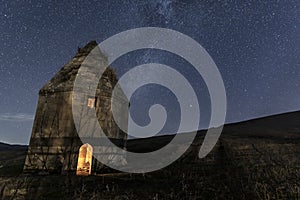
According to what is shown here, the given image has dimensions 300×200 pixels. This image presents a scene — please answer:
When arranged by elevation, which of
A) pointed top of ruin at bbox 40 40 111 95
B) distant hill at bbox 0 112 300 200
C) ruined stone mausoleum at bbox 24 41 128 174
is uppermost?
pointed top of ruin at bbox 40 40 111 95

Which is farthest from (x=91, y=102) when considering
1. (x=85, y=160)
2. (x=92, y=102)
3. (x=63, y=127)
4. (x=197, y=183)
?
(x=197, y=183)

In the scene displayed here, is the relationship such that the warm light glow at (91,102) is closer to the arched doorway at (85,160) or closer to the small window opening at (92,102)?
the small window opening at (92,102)

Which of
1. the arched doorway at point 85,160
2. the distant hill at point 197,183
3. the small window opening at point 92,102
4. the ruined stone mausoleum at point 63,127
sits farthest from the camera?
the small window opening at point 92,102

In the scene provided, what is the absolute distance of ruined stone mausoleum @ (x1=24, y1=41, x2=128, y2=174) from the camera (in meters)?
10.4

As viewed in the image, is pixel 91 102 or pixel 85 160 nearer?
pixel 91 102

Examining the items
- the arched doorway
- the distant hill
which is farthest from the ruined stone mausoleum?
the distant hill

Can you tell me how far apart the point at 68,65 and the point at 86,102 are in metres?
3.03

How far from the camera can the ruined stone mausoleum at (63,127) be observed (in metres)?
10.4

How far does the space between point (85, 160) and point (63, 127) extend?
7.83ft

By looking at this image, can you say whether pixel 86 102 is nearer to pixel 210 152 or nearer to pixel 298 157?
pixel 210 152

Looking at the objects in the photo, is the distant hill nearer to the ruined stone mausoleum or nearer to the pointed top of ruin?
the ruined stone mausoleum

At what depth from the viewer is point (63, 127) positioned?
1094 centimetres

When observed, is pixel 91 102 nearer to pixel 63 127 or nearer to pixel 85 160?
pixel 63 127

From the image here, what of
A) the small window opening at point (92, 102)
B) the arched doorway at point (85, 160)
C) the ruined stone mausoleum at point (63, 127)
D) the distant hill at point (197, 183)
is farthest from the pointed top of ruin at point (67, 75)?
the distant hill at point (197, 183)
